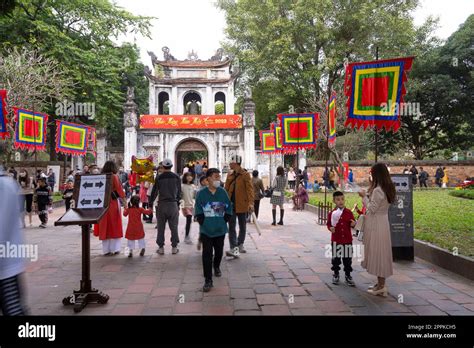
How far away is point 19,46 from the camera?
766 inches

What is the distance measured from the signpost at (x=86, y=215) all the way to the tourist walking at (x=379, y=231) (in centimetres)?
317

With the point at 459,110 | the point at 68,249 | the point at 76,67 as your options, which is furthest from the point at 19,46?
the point at 459,110

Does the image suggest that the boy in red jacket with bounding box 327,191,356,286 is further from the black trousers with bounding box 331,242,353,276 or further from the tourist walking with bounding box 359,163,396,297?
the tourist walking with bounding box 359,163,396,297

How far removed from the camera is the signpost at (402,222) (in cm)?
670

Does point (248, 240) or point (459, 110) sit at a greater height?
point (459, 110)

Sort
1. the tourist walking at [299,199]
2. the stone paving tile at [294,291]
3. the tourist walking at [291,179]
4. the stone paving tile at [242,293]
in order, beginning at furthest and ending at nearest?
the tourist walking at [291,179]
the tourist walking at [299,199]
the stone paving tile at [294,291]
the stone paving tile at [242,293]

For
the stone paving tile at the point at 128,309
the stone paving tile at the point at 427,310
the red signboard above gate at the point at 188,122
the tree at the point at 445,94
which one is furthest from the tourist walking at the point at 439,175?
the stone paving tile at the point at 128,309

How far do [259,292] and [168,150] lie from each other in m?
23.0

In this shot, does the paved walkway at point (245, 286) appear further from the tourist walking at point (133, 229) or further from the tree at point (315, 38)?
the tree at point (315, 38)

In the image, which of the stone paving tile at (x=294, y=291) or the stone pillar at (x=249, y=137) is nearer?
the stone paving tile at (x=294, y=291)

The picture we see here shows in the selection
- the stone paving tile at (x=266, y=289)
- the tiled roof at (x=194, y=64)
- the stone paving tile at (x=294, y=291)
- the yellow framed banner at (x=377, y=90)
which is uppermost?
the tiled roof at (x=194, y=64)

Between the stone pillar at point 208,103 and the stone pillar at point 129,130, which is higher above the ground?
the stone pillar at point 208,103

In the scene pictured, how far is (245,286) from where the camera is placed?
5.16m
